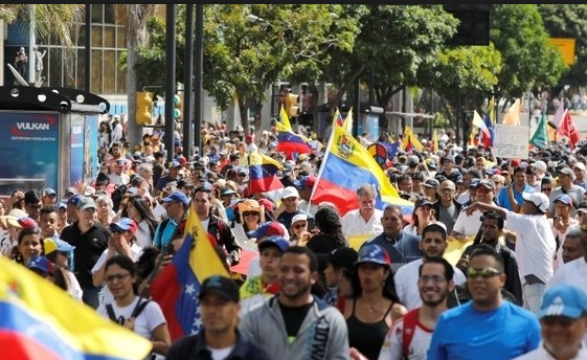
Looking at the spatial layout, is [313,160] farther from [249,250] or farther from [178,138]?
[249,250]

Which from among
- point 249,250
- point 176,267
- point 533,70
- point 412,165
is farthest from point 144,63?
point 533,70

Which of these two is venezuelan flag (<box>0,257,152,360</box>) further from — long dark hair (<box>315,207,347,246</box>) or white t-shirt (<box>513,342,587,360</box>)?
long dark hair (<box>315,207,347,246</box>)

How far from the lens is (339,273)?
10.2 m

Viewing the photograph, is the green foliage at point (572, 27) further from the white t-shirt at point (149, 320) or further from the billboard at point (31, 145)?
the white t-shirt at point (149, 320)

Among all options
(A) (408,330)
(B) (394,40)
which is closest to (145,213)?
(A) (408,330)

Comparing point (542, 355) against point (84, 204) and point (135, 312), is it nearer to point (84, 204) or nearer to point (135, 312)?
point (135, 312)

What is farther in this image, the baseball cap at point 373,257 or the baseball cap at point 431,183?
A: the baseball cap at point 431,183

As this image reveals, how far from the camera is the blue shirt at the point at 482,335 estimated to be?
822 centimetres

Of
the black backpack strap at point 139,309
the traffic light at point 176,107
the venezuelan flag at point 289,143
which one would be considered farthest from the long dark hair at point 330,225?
the traffic light at point 176,107

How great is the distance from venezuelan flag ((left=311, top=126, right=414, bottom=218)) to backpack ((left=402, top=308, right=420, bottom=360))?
8.26 m

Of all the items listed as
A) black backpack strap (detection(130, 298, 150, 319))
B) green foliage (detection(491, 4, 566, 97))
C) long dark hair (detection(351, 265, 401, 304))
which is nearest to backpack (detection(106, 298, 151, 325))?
black backpack strap (detection(130, 298, 150, 319))

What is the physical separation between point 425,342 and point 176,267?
1.75 meters

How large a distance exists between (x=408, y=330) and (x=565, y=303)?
5.07 feet

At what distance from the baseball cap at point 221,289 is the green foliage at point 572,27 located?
4348 inches
